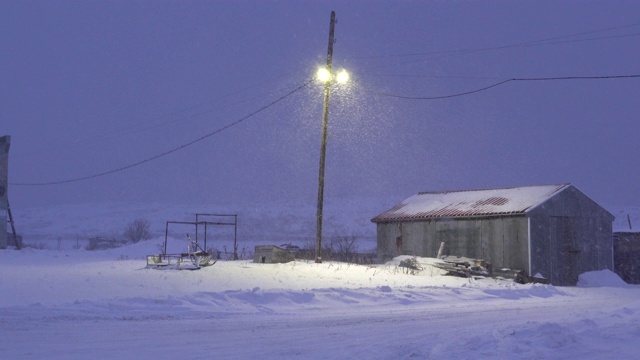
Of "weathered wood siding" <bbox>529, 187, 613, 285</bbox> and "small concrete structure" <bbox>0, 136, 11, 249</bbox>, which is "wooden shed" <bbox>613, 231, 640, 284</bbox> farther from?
"small concrete structure" <bbox>0, 136, 11, 249</bbox>

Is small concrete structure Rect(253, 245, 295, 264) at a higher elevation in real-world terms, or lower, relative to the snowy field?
higher

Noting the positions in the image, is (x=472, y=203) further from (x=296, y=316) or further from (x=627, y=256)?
(x=296, y=316)

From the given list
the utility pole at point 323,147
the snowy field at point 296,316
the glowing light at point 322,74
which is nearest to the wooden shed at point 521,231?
the snowy field at point 296,316

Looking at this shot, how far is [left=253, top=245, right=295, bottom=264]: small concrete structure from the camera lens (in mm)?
30812

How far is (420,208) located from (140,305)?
23240 mm

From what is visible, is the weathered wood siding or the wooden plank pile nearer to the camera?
the wooden plank pile

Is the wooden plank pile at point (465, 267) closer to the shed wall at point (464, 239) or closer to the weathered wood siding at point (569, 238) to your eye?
the shed wall at point (464, 239)

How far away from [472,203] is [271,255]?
1096 cm

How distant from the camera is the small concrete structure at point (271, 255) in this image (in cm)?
3081

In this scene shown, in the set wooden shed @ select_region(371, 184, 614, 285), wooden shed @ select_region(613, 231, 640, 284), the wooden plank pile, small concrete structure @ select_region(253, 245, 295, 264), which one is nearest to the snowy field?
the wooden plank pile

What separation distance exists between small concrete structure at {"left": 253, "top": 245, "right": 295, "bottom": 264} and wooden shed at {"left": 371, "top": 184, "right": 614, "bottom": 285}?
7428 mm

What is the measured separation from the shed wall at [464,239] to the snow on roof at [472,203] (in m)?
0.38

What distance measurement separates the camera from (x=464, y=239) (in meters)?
32.7

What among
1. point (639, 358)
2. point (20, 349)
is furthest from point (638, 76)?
point (20, 349)
